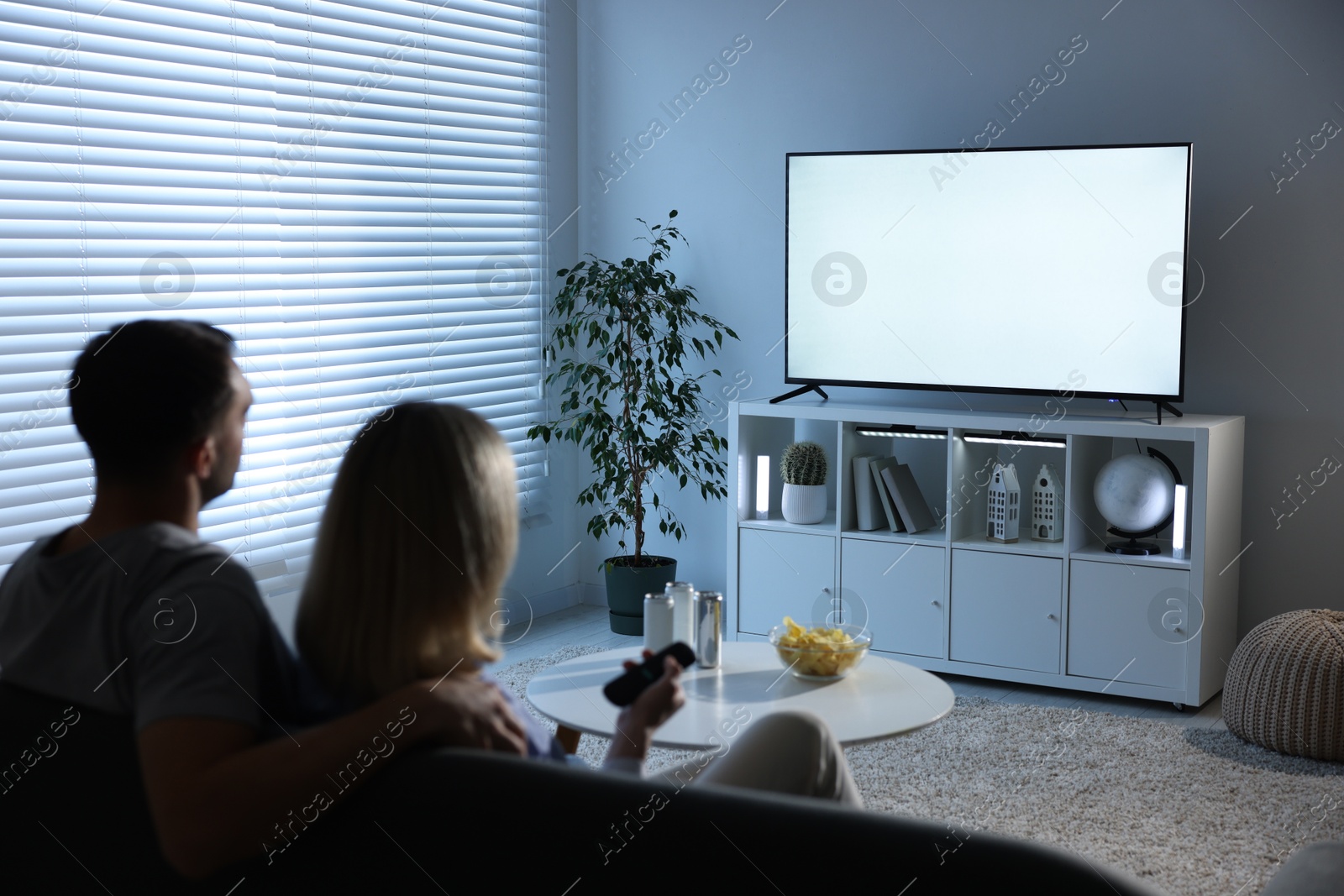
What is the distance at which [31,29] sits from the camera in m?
3.06

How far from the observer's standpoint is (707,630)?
2.61 metres

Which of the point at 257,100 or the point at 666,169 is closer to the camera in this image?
the point at 257,100

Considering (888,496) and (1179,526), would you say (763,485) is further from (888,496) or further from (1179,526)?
(1179,526)

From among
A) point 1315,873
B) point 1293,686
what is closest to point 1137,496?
point 1293,686

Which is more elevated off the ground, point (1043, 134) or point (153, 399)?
point (1043, 134)

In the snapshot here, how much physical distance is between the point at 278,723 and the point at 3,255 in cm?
245

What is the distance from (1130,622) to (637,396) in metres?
1.86

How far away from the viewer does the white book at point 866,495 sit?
400cm

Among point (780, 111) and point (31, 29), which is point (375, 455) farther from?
point (780, 111)

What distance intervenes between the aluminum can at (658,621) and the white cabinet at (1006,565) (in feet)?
4.84

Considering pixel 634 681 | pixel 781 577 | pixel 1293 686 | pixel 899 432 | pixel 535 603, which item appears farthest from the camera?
pixel 535 603

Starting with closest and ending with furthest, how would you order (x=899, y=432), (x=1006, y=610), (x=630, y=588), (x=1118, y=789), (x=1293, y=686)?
(x=1118, y=789)
(x=1293, y=686)
(x=1006, y=610)
(x=899, y=432)
(x=630, y=588)

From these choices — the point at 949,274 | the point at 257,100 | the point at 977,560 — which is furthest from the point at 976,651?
the point at 257,100

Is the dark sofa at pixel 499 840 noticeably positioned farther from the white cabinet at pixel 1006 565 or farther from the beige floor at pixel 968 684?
the white cabinet at pixel 1006 565
